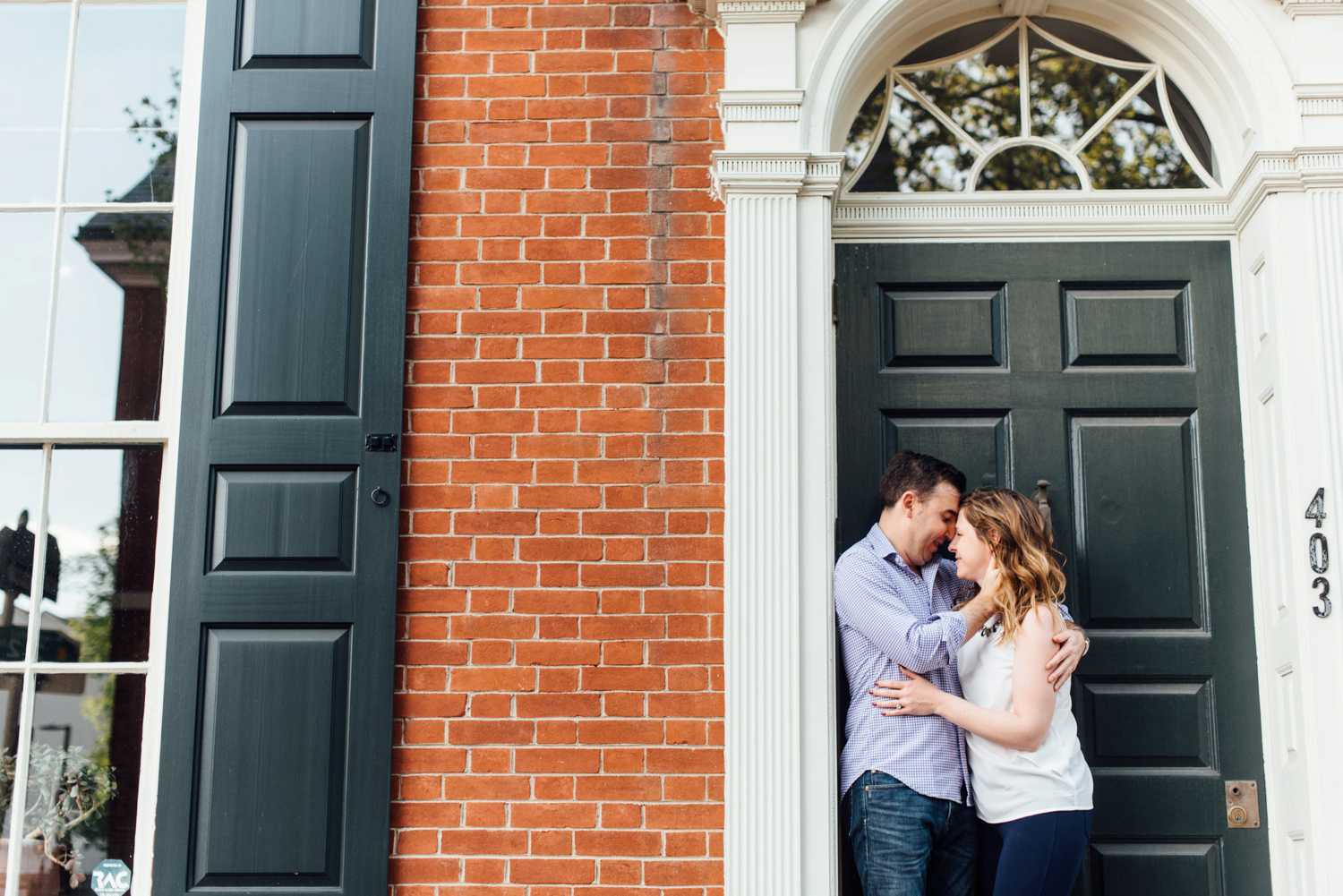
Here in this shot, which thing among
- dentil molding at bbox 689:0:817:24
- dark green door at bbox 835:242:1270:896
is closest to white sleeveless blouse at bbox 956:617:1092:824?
dark green door at bbox 835:242:1270:896

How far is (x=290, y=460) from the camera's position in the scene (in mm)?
4430

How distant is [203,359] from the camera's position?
14.8 ft

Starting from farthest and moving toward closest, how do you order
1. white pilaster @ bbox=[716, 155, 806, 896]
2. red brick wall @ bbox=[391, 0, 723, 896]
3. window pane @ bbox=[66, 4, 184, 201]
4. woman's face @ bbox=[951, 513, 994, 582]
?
window pane @ bbox=[66, 4, 184, 201]
red brick wall @ bbox=[391, 0, 723, 896]
white pilaster @ bbox=[716, 155, 806, 896]
woman's face @ bbox=[951, 513, 994, 582]

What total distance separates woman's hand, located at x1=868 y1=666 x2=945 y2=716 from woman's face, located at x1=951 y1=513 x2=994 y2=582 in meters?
0.32

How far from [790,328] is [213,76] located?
6.77 feet

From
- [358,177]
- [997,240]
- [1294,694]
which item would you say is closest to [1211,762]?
[1294,694]

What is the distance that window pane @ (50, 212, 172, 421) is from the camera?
15.2ft

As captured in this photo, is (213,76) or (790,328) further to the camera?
(213,76)

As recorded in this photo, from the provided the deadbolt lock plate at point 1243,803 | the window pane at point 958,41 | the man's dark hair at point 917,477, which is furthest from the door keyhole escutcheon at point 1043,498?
the window pane at point 958,41

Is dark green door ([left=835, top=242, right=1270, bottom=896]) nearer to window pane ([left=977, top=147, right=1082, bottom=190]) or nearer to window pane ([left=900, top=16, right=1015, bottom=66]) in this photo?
window pane ([left=977, top=147, right=1082, bottom=190])

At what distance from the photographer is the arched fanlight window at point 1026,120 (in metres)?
4.80

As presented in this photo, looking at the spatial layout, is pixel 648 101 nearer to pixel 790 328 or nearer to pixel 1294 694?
pixel 790 328

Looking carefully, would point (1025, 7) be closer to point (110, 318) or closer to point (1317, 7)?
point (1317, 7)

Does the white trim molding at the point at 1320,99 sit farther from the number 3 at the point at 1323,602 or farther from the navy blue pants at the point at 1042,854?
the navy blue pants at the point at 1042,854
